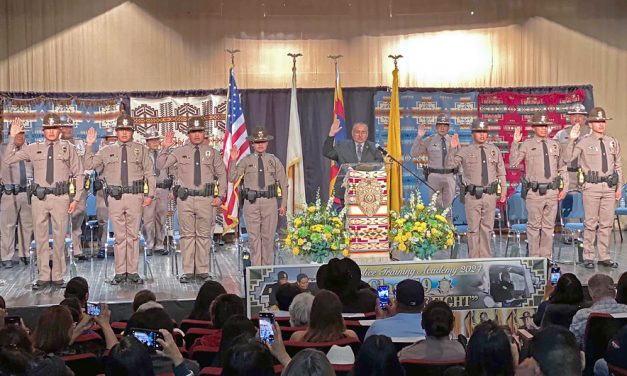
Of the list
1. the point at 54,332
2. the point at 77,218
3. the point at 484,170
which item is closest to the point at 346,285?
the point at 54,332

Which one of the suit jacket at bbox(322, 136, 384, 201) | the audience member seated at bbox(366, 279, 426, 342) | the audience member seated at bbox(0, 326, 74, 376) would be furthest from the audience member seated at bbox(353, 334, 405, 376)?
the suit jacket at bbox(322, 136, 384, 201)

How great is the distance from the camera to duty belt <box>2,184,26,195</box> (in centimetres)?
1351

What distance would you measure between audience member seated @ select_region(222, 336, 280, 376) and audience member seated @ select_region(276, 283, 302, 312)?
341 cm

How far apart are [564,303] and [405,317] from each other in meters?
1.32

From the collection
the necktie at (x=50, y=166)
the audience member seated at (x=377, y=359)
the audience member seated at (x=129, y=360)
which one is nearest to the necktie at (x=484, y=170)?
the necktie at (x=50, y=166)

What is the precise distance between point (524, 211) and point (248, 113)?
5029mm

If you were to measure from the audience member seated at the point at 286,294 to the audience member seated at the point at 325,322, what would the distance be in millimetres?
1846

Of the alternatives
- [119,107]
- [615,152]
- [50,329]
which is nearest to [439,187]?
[615,152]

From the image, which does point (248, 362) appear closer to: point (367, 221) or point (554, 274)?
point (554, 274)

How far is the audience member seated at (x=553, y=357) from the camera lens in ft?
13.9

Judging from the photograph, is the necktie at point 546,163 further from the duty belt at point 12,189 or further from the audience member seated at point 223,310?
the audience member seated at point 223,310

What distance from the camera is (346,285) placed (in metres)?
7.02

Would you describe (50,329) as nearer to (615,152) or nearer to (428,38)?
(615,152)

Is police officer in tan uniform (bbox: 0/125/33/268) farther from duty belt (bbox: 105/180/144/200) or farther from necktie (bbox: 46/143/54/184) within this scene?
duty belt (bbox: 105/180/144/200)
